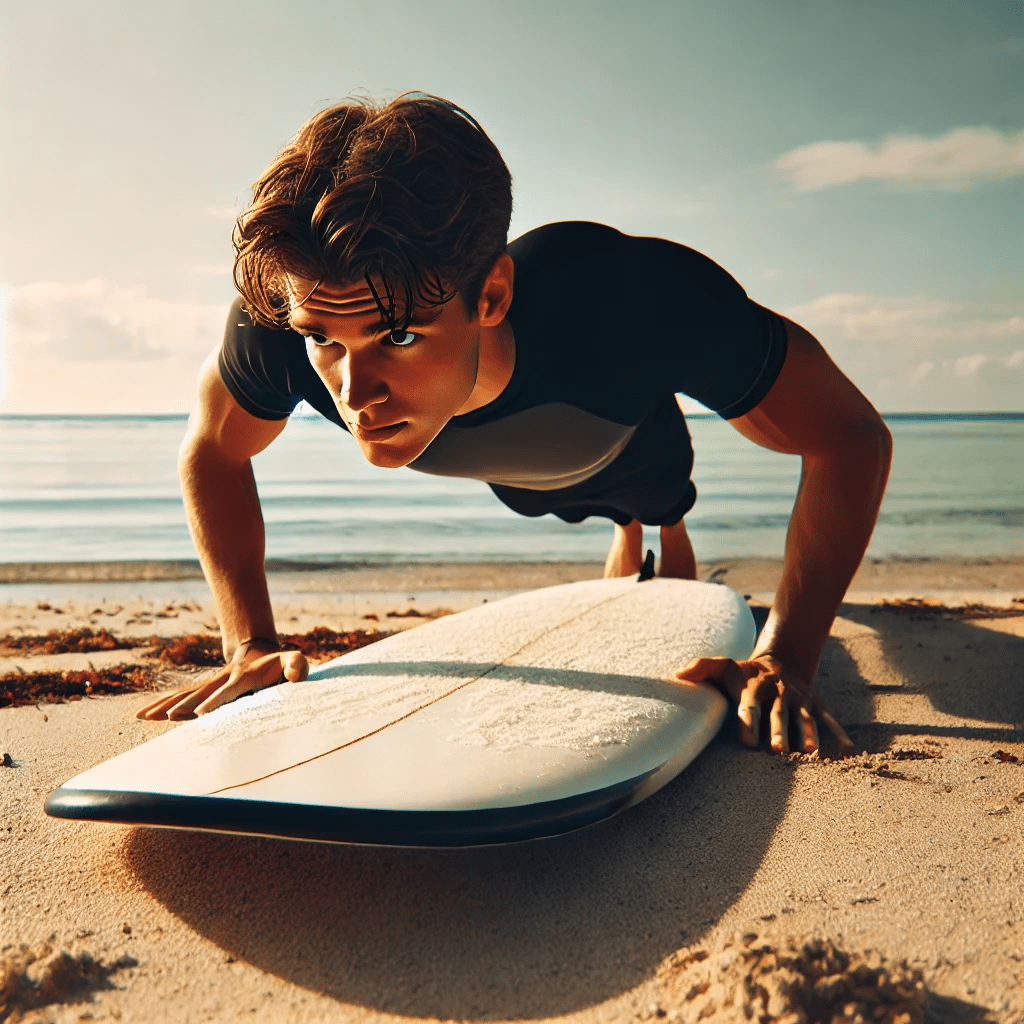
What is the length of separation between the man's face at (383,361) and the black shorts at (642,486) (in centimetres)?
103

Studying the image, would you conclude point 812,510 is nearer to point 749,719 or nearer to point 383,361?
point 749,719

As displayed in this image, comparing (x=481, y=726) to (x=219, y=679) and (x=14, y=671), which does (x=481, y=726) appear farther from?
(x=14, y=671)

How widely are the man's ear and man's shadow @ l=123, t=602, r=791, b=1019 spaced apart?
1.07 metres

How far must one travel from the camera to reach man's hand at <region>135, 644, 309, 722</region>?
2.19 metres

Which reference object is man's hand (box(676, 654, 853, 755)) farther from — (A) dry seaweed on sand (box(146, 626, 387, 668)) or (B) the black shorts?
(A) dry seaweed on sand (box(146, 626, 387, 668))

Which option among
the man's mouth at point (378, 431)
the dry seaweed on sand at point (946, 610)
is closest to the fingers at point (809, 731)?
the man's mouth at point (378, 431)

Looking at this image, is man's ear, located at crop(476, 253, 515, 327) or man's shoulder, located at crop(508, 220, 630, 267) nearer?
man's ear, located at crop(476, 253, 515, 327)

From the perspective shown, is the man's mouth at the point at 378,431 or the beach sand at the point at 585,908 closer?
the beach sand at the point at 585,908

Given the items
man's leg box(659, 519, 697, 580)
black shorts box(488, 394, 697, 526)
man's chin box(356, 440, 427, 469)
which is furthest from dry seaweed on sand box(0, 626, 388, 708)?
man's chin box(356, 440, 427, 469)

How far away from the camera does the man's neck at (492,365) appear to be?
2.09 metres

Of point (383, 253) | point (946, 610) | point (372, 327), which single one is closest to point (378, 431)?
point (372, 327)

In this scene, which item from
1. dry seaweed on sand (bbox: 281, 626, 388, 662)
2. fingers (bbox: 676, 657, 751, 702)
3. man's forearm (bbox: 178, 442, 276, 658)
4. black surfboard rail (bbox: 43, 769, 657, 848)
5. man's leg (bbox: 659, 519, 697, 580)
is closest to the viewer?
black surfboard rail (bbox: 43, 769, 657, 848)

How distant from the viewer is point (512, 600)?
3.01 m

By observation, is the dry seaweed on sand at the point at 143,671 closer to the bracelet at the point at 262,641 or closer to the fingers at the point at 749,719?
the bracelet at the point at 262,641
